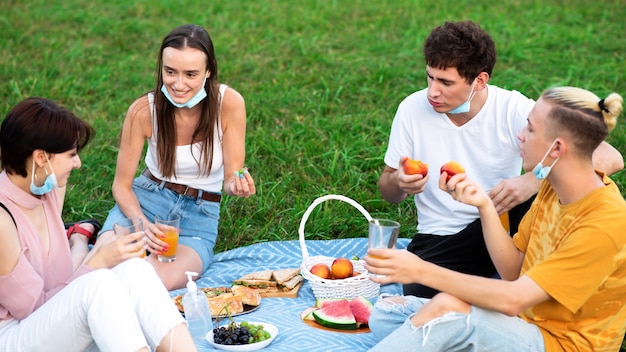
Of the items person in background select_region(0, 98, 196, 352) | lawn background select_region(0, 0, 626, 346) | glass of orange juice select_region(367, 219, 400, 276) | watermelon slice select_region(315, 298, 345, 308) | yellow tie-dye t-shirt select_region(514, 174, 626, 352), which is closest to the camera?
yellow tie-dye t-shirt select_region(514, 174, 626, 352)

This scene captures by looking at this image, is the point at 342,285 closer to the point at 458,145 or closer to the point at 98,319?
the point at 458,145

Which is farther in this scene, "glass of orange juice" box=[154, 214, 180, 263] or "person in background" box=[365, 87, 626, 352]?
"glass of orange juice" box=[154, 214, 180, 263]

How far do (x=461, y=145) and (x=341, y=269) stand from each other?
1035 millimetres

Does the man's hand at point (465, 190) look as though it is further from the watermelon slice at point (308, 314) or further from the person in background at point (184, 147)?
the person in background at point (184, 147)

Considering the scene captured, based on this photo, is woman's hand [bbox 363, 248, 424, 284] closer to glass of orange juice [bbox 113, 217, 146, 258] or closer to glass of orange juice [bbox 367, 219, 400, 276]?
glass of orange juice [bbox 367, 219, 400, 276]

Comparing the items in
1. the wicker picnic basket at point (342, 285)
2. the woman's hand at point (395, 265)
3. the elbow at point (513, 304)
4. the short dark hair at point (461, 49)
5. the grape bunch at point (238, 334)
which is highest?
the short dark hair at point (461, 49)

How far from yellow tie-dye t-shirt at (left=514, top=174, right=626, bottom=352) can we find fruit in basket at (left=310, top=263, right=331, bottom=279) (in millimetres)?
1433

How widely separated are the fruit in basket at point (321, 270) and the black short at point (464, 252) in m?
0.48

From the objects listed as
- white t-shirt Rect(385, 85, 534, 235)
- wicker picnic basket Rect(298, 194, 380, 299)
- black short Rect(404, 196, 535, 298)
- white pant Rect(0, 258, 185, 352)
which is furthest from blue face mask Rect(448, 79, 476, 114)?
white pant Rect(0, 258, 185, 352)

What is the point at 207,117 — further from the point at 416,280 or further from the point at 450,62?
the point at 416,280

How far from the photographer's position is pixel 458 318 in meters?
3.79

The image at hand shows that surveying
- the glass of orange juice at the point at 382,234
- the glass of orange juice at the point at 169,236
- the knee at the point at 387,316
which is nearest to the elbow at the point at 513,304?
the glass of orange juice at the point at 382,234

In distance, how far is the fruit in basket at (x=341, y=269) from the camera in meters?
5.10

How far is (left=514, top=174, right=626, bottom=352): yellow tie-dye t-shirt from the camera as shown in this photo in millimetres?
3613
